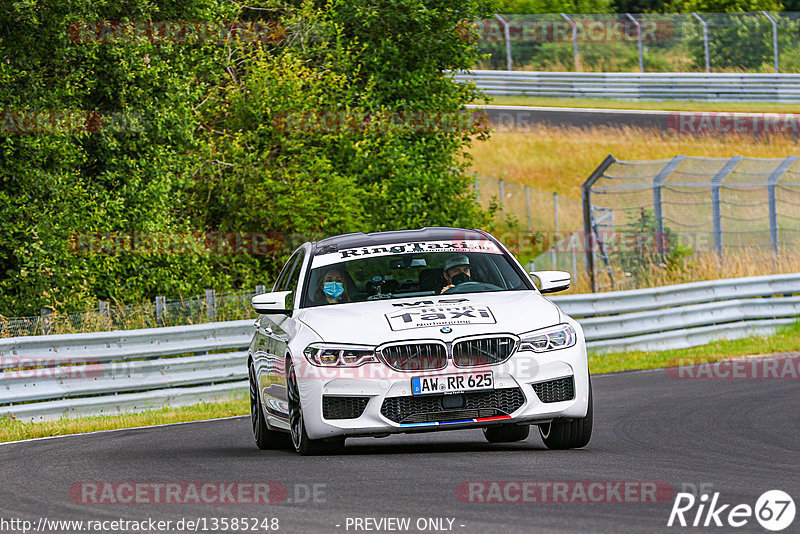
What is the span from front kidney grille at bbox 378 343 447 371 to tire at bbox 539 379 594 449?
1.07m

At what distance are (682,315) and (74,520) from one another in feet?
48.3

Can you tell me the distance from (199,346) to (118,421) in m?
2.17

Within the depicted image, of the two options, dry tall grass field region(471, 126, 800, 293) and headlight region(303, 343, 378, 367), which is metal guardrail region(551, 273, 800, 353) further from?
dry tall grass field region(471, 126, 800, 293)

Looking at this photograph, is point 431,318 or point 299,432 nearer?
point 431,318

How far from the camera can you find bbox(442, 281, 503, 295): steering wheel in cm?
1008

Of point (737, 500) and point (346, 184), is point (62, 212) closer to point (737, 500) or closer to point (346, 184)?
point (346, 184)

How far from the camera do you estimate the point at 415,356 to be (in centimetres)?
897
